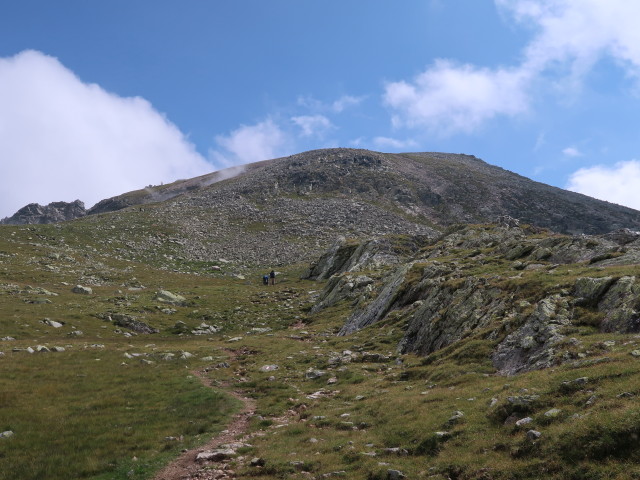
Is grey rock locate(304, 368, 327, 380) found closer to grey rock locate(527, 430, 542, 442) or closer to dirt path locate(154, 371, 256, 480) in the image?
dirt path locate(154, 371, 256, 480)

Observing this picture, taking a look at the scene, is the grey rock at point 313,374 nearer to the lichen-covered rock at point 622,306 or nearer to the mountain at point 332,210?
the lichen-covered rock at point 622,306

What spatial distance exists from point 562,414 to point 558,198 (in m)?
201

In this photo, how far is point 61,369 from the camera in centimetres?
2859

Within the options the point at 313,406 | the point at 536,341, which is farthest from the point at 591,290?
the point at 313,406

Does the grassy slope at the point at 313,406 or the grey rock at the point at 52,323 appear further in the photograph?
the grey rock at the point at 52,323

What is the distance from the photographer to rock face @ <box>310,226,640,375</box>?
769 inches

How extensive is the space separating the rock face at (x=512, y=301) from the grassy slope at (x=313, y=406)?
1.06m

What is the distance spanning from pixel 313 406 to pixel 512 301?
13.6 metres

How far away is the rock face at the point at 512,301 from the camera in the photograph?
1953cm

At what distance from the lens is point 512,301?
25000 millimetres

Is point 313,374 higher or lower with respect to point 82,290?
lower

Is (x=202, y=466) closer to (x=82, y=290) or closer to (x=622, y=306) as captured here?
(x=622, y=306)

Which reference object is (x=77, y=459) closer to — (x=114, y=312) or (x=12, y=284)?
(x=114, y=312)

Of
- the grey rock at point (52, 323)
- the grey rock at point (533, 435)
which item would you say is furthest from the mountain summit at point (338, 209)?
the grey rock at point (533, 435)
